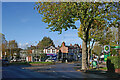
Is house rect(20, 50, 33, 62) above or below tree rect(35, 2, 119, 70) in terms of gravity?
below

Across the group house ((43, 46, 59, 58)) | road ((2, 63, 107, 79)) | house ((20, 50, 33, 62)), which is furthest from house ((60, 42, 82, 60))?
road ((2, 63, 107, 79))

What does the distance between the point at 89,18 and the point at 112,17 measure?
Result: 2.74 m

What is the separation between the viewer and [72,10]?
68.7ft

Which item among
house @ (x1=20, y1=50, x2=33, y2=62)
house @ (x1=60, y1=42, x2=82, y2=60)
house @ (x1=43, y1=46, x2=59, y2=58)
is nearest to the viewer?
house @ (x1=20, y1=50, x2=33, y2=62)

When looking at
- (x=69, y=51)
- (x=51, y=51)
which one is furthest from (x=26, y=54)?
(x=69, y=51)

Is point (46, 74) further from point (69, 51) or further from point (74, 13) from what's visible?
point (69, 51)

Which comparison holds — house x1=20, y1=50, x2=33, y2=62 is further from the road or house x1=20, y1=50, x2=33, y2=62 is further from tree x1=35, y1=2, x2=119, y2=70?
tree x1=35, y1=2, x2=119, y2=70

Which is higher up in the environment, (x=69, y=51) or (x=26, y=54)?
(x=69, y=51)

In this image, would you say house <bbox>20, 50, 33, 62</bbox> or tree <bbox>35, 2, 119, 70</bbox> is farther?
house <bbox>20, 50, 33, 62</bbox>

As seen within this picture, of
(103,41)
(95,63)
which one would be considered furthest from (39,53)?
(95,63)

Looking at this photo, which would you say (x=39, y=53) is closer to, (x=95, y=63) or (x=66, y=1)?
(x=95, y=63)

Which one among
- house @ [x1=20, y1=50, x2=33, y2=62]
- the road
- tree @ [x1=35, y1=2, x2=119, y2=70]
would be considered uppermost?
tree @ [x1=35, y1=2, x2=119, y2=70]

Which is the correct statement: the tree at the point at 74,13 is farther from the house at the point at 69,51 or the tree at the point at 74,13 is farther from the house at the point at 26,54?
the house at the point at 69,51

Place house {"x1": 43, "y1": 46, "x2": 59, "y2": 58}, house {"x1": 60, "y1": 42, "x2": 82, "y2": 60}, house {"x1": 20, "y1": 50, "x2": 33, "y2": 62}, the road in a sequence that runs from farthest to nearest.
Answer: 1. house {"x1": 60, "y1": 42, "x2": 82, "y2": 60}
2. house {"x1": 43, "y1": 46, "x2": 59, "y2": 58}
3. house {"x1": 20, "y1": 50, "x2": 33, "y2": 62}
4. the road
